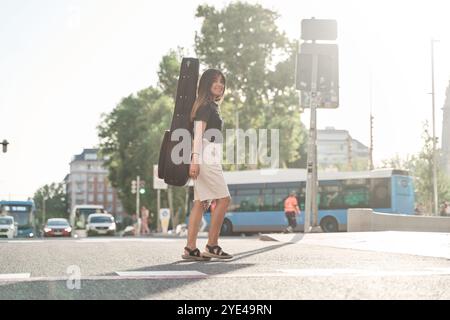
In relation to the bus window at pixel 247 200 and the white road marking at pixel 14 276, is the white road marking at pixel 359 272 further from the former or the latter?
the bus window at pixel 247 200

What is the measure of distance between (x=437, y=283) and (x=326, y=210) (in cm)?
3275

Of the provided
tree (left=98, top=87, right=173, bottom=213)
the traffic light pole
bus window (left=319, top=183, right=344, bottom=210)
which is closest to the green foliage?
tree (left=98, top=87, right=173, bottom=213)

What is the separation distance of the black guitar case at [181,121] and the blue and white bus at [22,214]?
4115cm

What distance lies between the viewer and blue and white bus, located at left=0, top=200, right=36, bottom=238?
48.4 metres

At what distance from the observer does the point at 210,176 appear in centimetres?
841

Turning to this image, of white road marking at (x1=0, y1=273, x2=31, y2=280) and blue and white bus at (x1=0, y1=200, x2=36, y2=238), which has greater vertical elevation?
white road marking at (x1=0, y1=273, x2=31, y2=280)

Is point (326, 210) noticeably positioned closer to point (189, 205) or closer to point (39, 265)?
point (189, 205)

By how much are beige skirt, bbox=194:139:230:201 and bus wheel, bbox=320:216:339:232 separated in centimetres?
3010

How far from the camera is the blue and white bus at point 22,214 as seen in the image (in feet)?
159

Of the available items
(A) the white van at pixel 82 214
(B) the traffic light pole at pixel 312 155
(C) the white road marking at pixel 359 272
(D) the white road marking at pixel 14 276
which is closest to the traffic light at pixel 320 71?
(B) the traffic light pole at pixel 312 155

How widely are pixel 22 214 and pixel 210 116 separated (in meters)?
42.5

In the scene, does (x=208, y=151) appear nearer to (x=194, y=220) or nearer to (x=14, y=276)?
(x=194, y=220)

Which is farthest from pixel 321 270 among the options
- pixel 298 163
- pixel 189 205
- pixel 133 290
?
pixel 298 163

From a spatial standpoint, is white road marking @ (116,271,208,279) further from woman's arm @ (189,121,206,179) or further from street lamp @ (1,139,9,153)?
street lamp @ (1,139,9,153)
